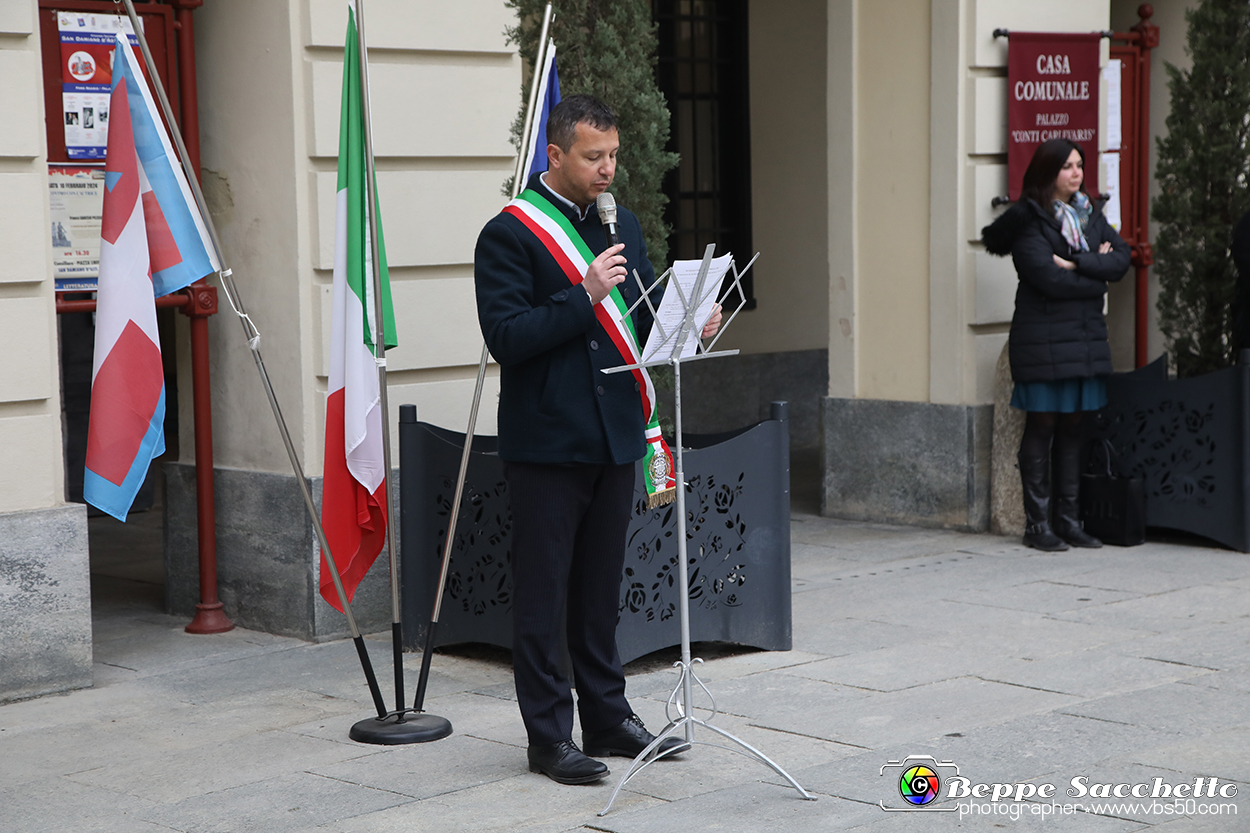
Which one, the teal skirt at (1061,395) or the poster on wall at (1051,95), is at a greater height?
the poster on wall at (1051,95)

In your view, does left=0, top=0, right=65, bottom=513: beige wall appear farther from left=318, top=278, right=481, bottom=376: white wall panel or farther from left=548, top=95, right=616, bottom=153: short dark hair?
left=548, top=95, right=616, bottom=153: short dark hair

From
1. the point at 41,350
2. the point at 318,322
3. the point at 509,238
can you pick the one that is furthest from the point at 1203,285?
the point at 41,350

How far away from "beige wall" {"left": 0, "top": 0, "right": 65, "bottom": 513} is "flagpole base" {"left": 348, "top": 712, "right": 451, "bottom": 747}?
1.59 meters

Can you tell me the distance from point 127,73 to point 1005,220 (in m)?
4.70

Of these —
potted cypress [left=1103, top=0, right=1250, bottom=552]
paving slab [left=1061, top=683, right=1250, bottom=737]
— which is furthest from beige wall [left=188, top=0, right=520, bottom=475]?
potted cypress [left=1103, top=0, right=1250, bottom=552]

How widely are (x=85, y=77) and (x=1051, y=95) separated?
5.14 m

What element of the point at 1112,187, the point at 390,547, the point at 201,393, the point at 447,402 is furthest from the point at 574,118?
the point at 1112,187

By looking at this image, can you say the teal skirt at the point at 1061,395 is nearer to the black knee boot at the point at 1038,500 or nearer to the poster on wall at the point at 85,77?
the black knee boot at the point at 1038,500

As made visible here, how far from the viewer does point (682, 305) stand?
14.5 feet

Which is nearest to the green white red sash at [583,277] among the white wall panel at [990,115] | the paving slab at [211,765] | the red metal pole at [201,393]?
the paving slab at [211,765]

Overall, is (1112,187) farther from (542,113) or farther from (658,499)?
(658,499)

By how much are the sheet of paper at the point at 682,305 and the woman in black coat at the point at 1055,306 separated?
394 cm

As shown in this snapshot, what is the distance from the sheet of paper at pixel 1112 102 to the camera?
924 cm

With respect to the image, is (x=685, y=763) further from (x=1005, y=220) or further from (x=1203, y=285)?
(x=1203, y=285)
